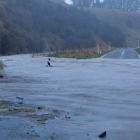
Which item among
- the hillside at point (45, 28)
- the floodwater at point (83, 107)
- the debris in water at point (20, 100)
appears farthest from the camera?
the hillside at point (45, 28)

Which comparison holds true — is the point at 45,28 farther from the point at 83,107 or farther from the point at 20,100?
the point at 83,107

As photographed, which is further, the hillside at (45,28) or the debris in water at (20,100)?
the hillside at (45,28)

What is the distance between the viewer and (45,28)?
130250 millimetres

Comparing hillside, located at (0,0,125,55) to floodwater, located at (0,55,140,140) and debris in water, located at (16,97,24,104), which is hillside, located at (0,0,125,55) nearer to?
floodwater, located at (0,55,140,140)

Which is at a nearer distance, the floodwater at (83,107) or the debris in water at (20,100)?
the floodwater at (83,107)

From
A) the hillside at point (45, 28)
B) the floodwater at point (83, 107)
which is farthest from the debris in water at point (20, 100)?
the hillside at point (45, 28)

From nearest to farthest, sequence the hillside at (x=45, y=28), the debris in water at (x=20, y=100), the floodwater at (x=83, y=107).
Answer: the floodwater at (x=83, y=107) < the debris in water at (x=20, y=100) < the hillside at (x=45, y=28)

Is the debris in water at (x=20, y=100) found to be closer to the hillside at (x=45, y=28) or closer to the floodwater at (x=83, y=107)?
the floodwater at (x=83, y=107)

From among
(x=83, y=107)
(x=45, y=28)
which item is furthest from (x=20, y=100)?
(x=45, y=28)

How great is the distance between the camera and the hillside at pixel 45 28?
102656 mm

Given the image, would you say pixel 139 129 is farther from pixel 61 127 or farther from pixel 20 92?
pixel 20 92

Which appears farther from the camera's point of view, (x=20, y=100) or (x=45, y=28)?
(x=45, y=28)

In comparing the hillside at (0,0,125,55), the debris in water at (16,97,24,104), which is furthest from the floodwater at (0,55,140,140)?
the hillside at (0,0,125,55)

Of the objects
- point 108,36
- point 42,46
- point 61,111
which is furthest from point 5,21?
point 61,111
